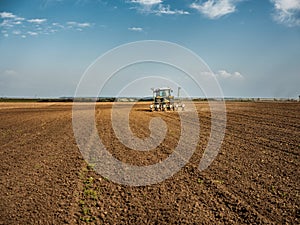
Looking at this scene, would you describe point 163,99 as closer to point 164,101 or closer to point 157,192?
point 164,101

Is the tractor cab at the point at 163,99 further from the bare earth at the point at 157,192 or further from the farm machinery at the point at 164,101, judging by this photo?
the bare earth at the point at 157,192

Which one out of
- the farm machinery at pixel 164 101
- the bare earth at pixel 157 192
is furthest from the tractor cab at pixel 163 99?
the bare earth at pixel 157 192

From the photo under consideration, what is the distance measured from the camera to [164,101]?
3359 cm

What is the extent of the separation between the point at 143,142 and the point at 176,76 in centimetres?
487

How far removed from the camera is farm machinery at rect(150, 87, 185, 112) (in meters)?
33.0

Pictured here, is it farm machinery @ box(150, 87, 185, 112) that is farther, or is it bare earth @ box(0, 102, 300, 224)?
farm machinery @ box(150, 87, 185, 112)

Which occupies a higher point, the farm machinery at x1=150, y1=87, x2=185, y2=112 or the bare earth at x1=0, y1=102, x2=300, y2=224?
the farm machinery at x1=150, y1=87, x2=185, y2=112

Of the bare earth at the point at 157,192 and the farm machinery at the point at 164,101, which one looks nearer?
the bare earth at the point at 157,192

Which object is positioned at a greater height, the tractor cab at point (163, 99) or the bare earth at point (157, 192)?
the tractor cab at point (163, 99)

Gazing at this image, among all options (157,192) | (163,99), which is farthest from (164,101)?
(157,192)

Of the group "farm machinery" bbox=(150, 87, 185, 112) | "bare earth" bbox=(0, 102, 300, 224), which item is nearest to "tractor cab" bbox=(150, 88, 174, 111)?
"farm machinery" bbox=(150, 87, 185, 112)

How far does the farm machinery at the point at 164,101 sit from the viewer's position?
108 ft

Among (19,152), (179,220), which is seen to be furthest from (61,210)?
(19,152)

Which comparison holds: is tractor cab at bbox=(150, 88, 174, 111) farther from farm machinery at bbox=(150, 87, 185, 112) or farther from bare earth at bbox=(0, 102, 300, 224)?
bare earth at bbox=(0, 102, 300, 224)
